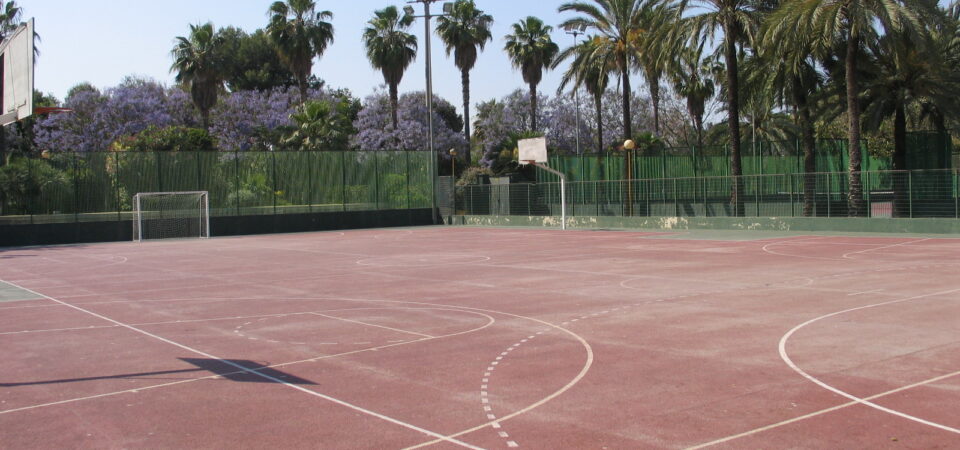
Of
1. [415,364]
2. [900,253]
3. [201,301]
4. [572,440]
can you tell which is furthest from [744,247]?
[572,440]

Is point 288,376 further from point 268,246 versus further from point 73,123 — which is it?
point 73,123

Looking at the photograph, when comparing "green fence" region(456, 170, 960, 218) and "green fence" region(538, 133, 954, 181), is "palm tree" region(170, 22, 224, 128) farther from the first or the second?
"green fence" region(538, 133, 954, 181)

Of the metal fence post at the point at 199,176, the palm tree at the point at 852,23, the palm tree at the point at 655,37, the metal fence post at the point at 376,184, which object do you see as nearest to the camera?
the palm tree at the point at 852,23

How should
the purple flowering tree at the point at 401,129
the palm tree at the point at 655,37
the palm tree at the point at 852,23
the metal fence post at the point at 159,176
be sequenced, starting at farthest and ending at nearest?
the purple flowering tree at the point at 401,129, the metal fence post at the point at 159,176, the palm tree at the point at 655,37, the palm tree at the point at 852,23

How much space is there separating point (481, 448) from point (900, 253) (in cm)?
1769

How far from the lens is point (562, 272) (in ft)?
58.7

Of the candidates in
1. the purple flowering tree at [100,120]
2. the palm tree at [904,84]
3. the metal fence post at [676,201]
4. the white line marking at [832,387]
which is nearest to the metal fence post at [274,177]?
the metal fence post at [676,201]

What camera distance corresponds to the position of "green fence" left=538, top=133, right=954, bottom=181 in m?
41.2

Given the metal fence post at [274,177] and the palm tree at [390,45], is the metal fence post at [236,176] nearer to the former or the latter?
the metal fence post at [274,177]

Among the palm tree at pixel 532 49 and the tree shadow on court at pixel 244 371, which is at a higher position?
the palm tree at pixel 532 49

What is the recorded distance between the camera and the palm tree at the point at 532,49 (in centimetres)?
6178

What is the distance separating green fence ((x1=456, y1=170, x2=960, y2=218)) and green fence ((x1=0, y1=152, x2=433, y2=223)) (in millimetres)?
4053

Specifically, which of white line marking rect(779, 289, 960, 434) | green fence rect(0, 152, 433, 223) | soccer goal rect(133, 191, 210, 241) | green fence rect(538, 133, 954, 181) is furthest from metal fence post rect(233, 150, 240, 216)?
white line marking rect(779, 289, 960, 434)

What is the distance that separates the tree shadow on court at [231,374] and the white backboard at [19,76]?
298cm
